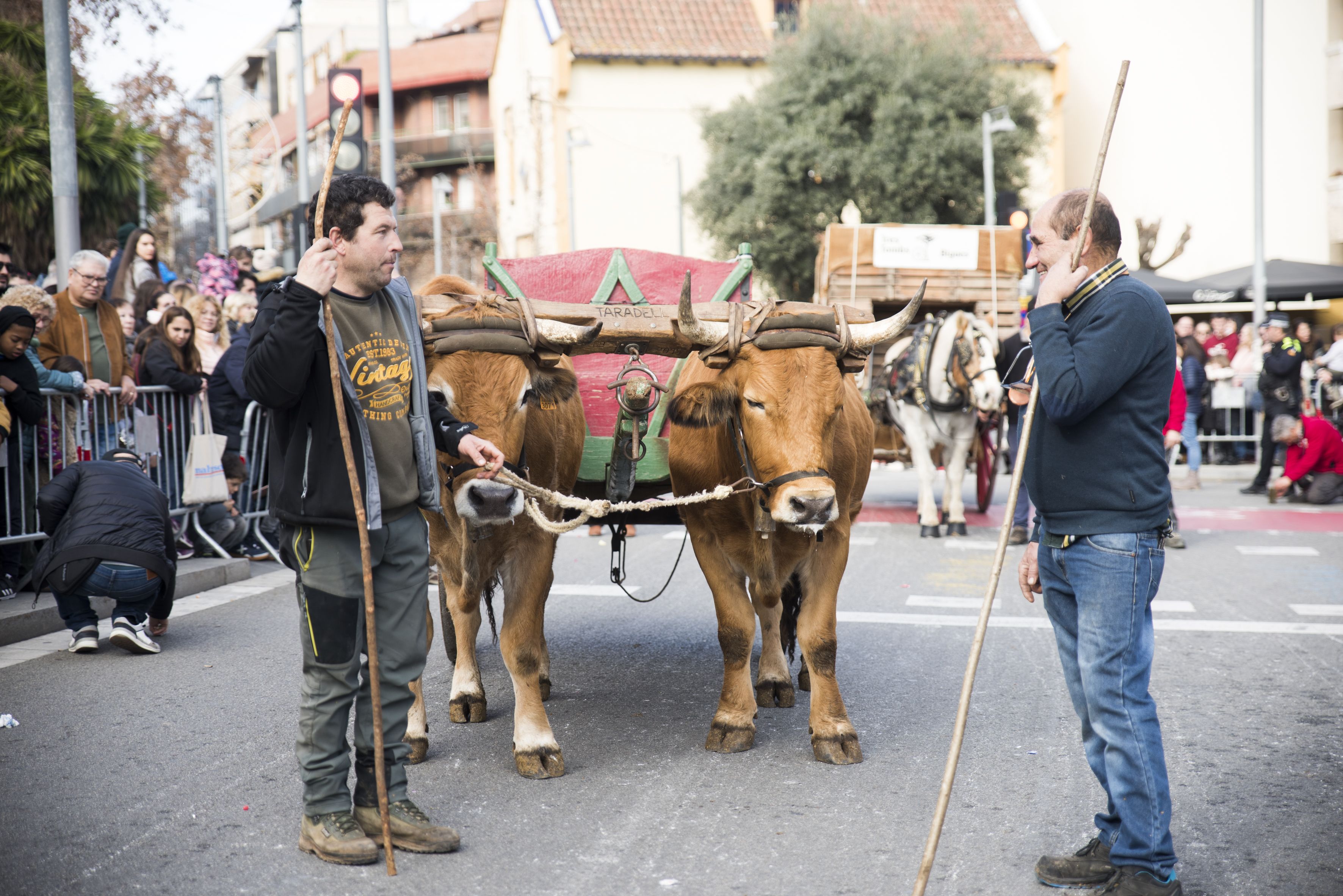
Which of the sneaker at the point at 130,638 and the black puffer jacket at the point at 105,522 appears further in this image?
the sneaker at the point at 130,638

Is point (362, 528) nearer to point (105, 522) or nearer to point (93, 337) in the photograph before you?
point (105, 522)

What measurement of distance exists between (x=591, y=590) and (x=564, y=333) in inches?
173

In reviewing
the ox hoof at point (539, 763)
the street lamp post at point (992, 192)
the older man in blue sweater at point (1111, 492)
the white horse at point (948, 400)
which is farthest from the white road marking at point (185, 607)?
the street lamp post at point (992, 192)

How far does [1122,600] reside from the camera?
11.7ft

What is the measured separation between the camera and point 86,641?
6902 mm

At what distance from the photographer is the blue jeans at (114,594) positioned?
265 inches

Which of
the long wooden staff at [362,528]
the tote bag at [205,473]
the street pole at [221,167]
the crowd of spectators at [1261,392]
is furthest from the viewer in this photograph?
the street pole at [221,167]

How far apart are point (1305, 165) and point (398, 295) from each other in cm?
3152

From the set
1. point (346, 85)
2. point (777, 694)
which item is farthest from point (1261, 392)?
point (777, 694)

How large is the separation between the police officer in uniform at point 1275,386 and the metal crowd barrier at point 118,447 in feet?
37.4

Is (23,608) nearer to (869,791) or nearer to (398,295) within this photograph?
(398,295)

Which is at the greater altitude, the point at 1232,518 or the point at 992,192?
the point at 992,192

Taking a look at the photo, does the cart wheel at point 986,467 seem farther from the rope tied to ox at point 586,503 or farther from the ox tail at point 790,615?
the rope tied to ox at point 586,503

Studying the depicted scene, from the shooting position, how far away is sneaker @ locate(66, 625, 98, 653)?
22.6 ft
